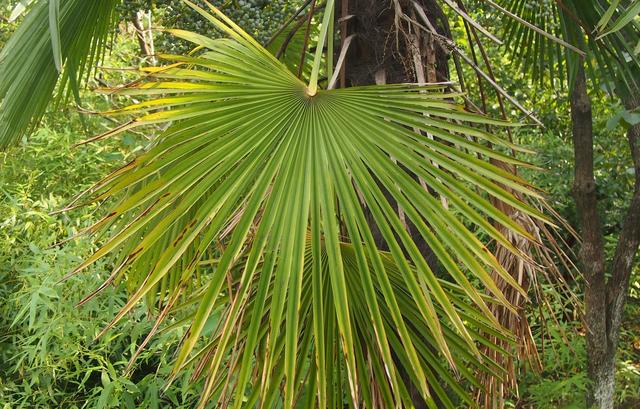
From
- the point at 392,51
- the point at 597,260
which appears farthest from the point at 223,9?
the point at 597,260

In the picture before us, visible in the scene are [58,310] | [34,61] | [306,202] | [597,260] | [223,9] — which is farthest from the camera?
[597,260]

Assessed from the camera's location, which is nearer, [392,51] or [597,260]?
[392,51]

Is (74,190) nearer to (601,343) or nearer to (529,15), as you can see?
(529,15)

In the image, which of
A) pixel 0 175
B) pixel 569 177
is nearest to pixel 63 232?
pixel 0 175

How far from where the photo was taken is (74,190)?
326 centimetres

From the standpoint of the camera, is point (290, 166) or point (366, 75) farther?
point (366, 75)

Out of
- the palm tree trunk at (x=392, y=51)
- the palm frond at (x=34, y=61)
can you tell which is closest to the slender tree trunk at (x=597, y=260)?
the palm tree trunk at (x=392, y=51)

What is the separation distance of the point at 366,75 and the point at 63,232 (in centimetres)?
165

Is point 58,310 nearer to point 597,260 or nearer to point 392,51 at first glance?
point 392,51

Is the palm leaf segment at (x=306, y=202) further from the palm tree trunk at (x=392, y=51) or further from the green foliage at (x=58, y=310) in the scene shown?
the green foliage at (x=58, y=310)

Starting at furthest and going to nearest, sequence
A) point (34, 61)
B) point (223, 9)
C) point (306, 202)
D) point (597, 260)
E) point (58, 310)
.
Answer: point (597, 260) → point (58, 310) → point (223, 9) → point (34, 61) → point (306, 202)

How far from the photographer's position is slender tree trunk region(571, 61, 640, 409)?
119 inches

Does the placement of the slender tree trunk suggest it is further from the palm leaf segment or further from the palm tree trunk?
the palm leaf segment

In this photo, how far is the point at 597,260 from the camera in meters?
3.08
